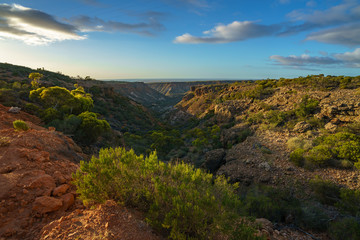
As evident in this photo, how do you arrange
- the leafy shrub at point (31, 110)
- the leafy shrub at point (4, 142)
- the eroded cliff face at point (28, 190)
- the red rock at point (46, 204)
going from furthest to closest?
the leafy shrub at point (31, 110) < the leafy shrub at point (4, 142) < the red rock at point (46, 204) < the eroded cliff face at point (28, 190)

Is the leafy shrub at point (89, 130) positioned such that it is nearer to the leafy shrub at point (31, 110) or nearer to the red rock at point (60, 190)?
the leafy shrub at point (31, 110)

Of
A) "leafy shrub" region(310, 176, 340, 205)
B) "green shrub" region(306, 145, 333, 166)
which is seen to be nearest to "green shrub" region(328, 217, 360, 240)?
"leafy shrub" region(310, 176, 340, 205)

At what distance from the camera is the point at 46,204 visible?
3.54 metres

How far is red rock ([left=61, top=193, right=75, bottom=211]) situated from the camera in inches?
146

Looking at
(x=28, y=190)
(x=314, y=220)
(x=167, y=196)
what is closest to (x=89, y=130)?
(x=28, y=190)

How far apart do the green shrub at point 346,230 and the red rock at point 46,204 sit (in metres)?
7.64

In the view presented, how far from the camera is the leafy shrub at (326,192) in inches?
277

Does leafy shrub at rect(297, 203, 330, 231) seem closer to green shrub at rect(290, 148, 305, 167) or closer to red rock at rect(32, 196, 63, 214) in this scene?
green shrub at rect(290, 148, 305, 167)

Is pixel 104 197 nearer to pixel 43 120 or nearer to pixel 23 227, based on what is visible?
pixel 23 227

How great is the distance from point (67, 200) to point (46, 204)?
1.25 feet

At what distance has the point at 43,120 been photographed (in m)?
13.0

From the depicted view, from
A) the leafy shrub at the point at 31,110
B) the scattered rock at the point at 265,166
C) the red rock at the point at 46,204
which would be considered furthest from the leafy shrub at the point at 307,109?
the leafy shrub at the point at 31,110

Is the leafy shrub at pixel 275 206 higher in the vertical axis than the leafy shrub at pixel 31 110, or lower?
lower

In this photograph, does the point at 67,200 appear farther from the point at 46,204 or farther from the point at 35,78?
the point at 35,78
